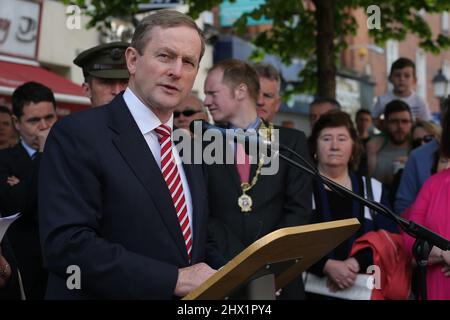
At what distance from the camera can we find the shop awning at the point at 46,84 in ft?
33.5

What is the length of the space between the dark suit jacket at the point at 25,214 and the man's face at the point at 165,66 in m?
1.25

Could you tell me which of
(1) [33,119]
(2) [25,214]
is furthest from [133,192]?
(1) [33,119]

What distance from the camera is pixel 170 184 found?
2.72m

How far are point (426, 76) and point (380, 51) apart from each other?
4.63 metres

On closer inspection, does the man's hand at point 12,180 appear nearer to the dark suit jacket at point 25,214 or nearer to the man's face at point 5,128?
the dark suit jacket at point 25,214

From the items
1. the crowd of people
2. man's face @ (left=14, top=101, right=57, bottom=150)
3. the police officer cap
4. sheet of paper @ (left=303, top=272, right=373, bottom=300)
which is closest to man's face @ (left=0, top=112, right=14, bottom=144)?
the crowd of people

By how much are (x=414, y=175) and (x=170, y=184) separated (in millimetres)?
3024

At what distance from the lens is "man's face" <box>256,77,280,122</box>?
5.72m

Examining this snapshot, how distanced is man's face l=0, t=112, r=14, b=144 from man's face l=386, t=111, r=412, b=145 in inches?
140

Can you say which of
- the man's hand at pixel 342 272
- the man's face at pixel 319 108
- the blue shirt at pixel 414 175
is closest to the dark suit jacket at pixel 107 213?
the man's hand at pixel 342 272

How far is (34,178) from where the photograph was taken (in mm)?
3750

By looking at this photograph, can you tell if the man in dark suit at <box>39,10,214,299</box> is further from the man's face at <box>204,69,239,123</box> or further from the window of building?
the window of building

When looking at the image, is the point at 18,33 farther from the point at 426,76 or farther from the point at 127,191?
the point at 426,76
